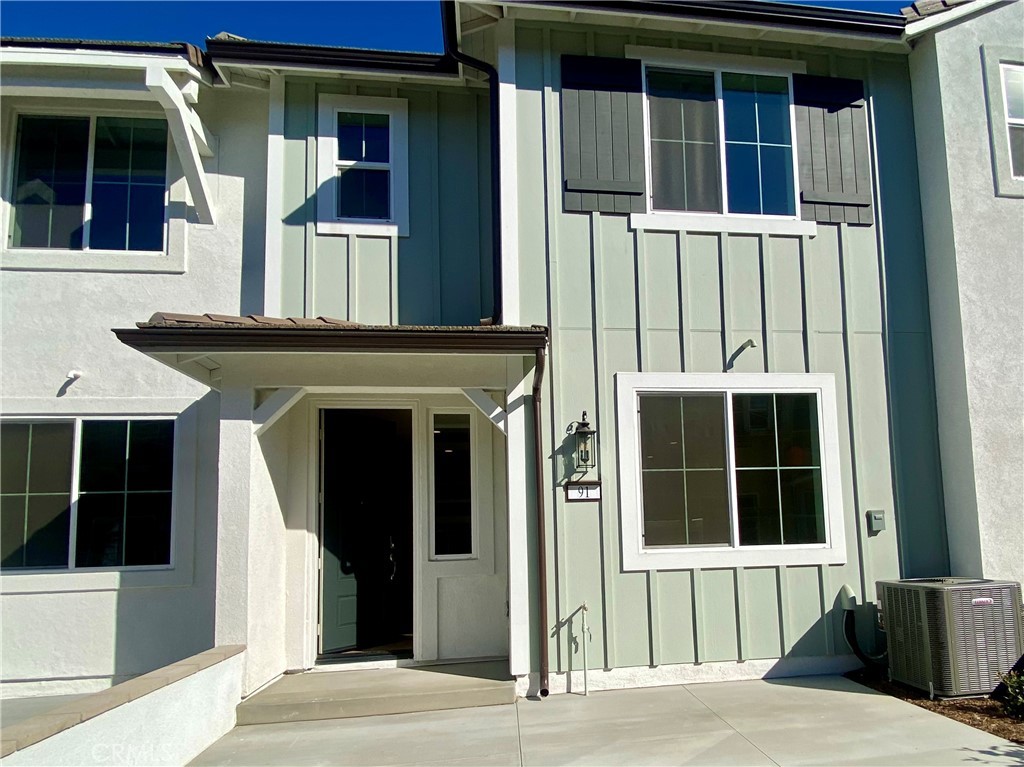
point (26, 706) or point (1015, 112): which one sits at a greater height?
point (1015, 112)

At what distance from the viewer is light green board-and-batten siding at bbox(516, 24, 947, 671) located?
5.68 m

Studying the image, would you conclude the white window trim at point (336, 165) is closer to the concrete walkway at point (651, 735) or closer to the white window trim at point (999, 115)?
the concrete walkway at point (651, 735)

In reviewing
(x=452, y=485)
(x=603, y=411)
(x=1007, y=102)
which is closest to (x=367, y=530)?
(x=452, y=485)

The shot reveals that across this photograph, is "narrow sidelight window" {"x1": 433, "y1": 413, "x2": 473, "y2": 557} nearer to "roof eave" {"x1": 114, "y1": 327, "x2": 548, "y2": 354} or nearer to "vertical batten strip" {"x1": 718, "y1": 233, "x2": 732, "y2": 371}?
"roof eave" {"x1": 114, "y1": 327, "x2": 548, "y2": 354}

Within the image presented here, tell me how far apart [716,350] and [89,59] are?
6269 mm

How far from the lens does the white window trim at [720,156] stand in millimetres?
6121

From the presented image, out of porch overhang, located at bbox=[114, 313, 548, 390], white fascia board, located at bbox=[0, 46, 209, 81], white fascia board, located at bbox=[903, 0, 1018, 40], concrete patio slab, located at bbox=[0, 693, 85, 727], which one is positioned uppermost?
white fascia board, located at bbox=[903, 0, 1018, 40]

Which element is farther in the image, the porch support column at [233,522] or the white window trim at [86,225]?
the white window trim at [86,225]

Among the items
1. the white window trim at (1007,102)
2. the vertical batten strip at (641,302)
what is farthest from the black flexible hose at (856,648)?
the white window trim at (1007,102)

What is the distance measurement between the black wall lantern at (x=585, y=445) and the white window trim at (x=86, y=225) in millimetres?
4138

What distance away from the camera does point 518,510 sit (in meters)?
5.64

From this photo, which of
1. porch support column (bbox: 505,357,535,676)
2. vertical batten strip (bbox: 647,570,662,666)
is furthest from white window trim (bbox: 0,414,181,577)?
vertical batten strip (bbox: 647,570,662,666)

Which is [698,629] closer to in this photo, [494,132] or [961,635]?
[961,635]

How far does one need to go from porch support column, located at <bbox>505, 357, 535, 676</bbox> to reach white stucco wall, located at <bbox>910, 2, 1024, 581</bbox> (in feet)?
12.7
